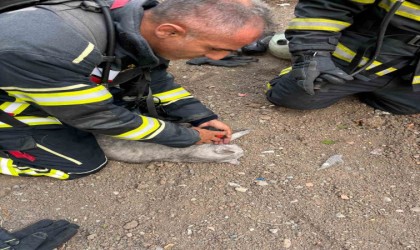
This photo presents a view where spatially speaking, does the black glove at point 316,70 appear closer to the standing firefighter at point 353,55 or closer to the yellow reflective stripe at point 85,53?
the standing firefighter at point 353,55

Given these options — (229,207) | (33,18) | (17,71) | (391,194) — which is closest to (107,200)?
(229,207)

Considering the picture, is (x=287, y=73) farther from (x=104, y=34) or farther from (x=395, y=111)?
(x=104, y=34)

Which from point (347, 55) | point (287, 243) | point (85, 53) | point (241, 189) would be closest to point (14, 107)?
point (85, 53)

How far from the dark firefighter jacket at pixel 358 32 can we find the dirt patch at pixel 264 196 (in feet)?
1.11

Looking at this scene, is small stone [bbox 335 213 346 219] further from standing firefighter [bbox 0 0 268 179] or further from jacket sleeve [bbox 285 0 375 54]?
jacket sleeve [bbox 285 0 375 54]

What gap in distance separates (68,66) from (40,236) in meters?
0.65

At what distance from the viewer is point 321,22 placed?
253 centimetres

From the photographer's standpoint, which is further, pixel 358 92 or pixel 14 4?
pixel 358 92

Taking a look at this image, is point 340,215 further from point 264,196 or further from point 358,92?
point 358,92

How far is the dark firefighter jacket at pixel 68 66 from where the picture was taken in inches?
71.9

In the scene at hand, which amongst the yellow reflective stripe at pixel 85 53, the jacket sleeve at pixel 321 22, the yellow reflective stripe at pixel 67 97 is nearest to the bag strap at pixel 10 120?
the yellow reflective stripe at pixel 67 97

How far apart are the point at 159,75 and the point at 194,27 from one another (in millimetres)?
721

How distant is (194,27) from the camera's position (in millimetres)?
1940

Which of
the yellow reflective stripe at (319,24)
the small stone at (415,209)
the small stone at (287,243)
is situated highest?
the yellow reflective stripe at (319,24)
